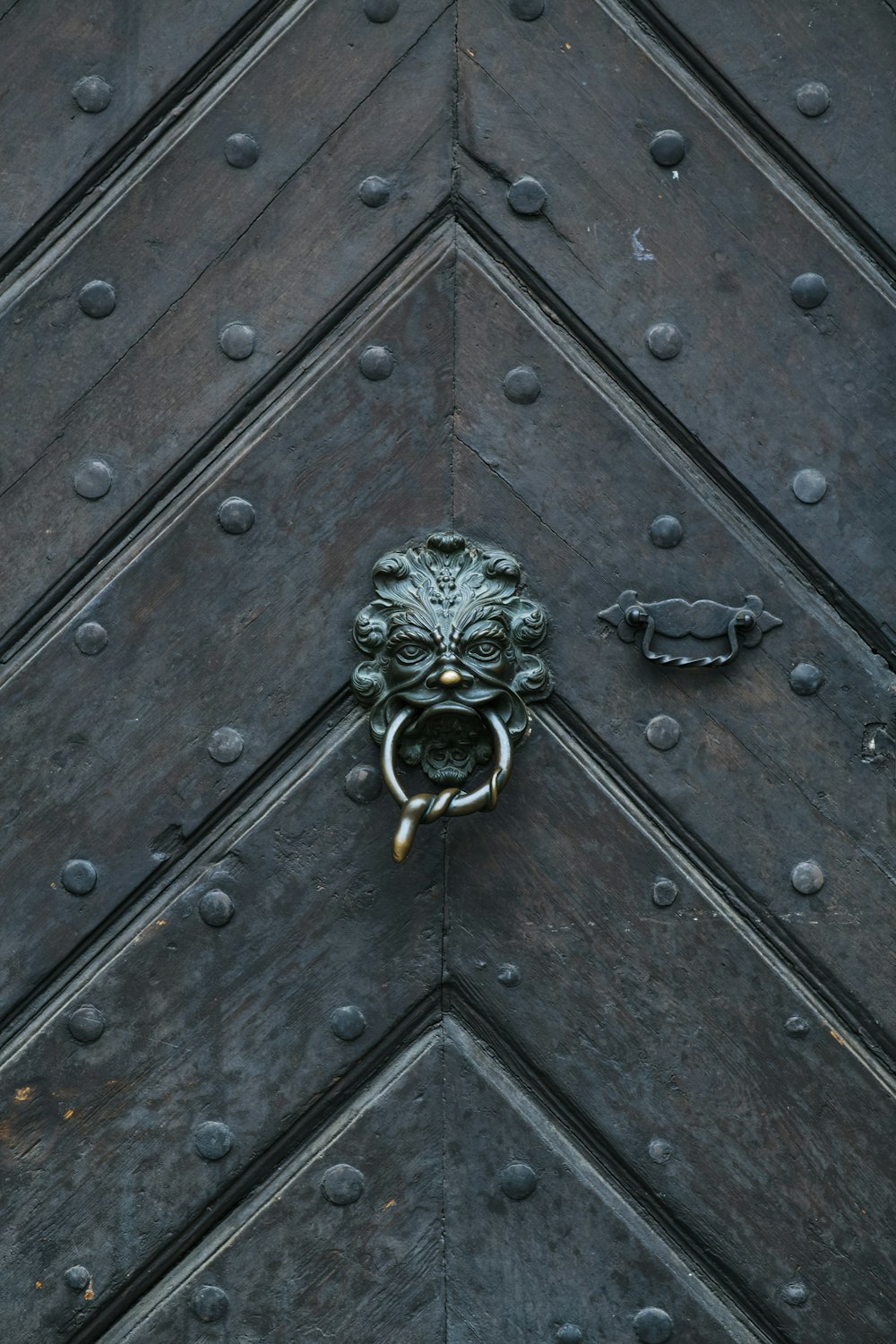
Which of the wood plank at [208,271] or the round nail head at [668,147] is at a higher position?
the wood plank at [208,271]

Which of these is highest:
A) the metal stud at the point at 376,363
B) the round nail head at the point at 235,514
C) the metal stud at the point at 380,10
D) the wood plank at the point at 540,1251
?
the metal stud at the point at 380,10

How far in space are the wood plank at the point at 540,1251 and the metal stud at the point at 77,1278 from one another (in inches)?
13.0

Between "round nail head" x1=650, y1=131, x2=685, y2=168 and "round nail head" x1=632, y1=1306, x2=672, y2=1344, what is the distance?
1.06 m

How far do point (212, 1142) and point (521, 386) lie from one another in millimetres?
754

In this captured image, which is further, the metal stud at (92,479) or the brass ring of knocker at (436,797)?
the metal stud at (92,479)

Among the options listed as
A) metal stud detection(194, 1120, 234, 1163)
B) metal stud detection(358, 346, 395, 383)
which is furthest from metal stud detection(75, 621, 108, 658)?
metal stud detection(194, 1120, 234, 1163)

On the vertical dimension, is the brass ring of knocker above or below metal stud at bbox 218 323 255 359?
below

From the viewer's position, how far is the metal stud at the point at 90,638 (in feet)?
4.34

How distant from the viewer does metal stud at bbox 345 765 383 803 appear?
4.30 ft

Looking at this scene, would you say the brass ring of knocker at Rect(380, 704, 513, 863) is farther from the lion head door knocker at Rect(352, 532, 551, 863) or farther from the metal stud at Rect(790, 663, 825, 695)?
the metal stud at Rect(790, 663, 825, 695)

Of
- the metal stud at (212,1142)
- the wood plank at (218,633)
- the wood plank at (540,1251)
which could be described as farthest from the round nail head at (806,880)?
the metal stud at (212,1142)

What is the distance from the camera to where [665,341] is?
1325 millimetres

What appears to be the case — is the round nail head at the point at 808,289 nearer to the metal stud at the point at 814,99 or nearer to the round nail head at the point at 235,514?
the metal stud at the point at 814,99

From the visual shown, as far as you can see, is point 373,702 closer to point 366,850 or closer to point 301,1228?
point 366,850
